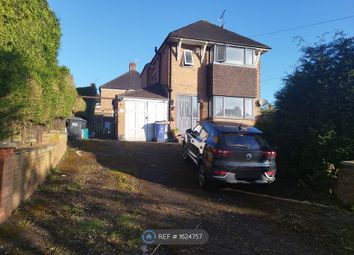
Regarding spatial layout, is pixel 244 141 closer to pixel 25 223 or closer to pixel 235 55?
pixel 25 223

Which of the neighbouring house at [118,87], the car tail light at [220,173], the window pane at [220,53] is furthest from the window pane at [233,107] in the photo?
the neighbouring house at [118,87]

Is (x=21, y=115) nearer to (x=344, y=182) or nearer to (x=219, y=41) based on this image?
(x=344, y=182)

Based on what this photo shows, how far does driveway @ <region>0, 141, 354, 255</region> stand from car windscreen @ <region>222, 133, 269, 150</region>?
120cm

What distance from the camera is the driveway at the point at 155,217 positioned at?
5.00 meters

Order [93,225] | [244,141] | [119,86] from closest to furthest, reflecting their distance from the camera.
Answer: [93,225]
[244,141]
[119,86]

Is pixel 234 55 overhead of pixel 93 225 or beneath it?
overhead

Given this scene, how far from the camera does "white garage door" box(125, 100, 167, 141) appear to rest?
20.0 m

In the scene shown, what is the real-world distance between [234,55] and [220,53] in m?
0.96

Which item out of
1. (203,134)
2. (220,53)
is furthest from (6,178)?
(220,53)

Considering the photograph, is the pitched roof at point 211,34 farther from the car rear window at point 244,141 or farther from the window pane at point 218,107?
the car rear window at point 244,141

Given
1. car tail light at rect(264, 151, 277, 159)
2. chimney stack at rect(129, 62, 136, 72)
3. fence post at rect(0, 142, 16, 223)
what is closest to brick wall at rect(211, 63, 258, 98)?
car tail light at rect(264, 151, 277, 159)

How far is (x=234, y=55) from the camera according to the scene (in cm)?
2117

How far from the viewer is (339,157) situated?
868 centimetres

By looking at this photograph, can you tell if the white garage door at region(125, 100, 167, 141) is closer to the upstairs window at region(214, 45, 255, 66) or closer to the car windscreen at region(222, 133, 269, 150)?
the upstairs window at region(214, 45, 255, 66)
